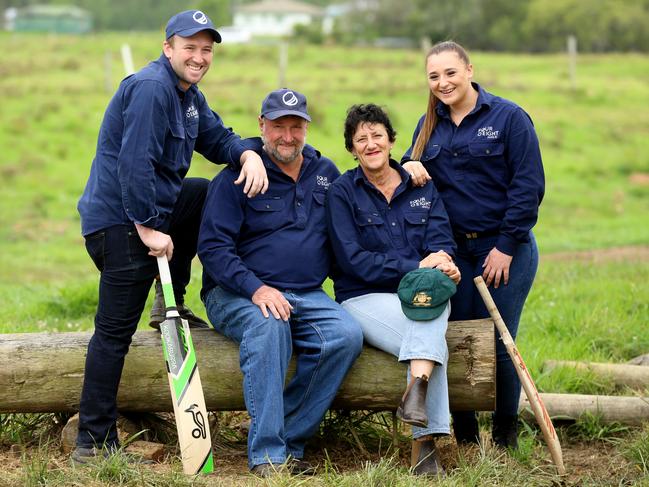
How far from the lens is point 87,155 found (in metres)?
19.2

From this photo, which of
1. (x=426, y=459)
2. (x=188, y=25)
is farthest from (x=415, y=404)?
(x=188, y=25)

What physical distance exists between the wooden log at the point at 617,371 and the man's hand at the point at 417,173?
2.32 metres

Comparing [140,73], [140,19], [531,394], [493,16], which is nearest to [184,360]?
[140,73]

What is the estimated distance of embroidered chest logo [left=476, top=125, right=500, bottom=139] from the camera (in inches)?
215

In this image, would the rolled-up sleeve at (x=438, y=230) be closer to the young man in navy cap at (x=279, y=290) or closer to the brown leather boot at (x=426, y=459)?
the young man in navy cap at (x=279, y=290)

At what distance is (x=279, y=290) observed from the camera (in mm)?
5477

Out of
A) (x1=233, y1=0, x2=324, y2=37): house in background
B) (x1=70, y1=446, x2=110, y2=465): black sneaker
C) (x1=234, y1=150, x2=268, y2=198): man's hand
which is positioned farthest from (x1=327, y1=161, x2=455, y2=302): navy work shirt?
(x1=233, y1=0, x2=324, y2=37): house in background

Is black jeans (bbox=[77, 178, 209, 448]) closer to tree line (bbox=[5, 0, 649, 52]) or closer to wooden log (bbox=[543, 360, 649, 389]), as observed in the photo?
wooden log (bbox=[543, 360, 649, 389])

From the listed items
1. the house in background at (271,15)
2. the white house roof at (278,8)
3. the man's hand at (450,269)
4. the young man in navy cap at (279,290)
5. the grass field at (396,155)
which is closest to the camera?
the young man in navy cap at (279,290)

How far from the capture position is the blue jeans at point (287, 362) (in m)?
5.16

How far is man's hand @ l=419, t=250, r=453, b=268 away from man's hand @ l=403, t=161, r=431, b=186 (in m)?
0.41

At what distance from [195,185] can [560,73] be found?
27.0 meters

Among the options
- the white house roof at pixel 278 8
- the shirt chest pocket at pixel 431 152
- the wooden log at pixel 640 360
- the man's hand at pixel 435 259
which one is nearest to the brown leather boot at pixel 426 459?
the man's hand at pixel 435 259

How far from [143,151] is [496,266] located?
6.44 feet
